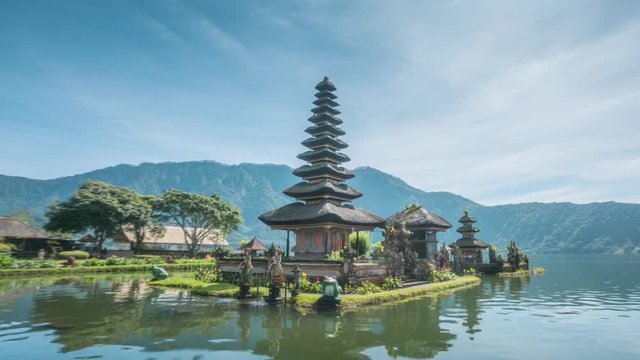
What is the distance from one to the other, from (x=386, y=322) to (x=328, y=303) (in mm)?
3338

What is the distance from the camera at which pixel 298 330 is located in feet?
46.6

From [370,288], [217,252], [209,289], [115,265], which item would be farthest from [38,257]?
[370,288]

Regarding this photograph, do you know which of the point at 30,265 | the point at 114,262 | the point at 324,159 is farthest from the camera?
the point at 114,262

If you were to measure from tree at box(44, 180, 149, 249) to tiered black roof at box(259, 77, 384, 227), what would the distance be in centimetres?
3303

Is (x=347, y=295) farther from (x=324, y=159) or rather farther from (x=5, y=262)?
(x=5, y=262)

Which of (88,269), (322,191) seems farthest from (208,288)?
(88,269)

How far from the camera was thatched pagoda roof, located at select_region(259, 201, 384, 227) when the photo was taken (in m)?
28.3

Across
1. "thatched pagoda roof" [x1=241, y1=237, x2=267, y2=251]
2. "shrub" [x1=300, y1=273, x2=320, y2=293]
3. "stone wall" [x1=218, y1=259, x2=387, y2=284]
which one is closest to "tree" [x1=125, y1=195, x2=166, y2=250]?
"thatched pagoda roof" [x1=241, y1=237, x2=267, y2=251]

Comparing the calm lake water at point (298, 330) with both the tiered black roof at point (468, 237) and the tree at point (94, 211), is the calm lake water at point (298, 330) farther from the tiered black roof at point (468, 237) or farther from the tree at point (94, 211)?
the tree at point (94, 211)

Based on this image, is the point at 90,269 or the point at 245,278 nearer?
the point at 245,278

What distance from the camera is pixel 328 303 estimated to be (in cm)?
1848

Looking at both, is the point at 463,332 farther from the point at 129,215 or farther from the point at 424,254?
the point at 129,215

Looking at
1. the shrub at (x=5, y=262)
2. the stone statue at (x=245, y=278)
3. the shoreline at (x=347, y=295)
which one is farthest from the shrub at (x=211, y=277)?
the shrub at (x=5, y=262)

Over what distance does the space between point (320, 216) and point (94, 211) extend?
1572 inches
